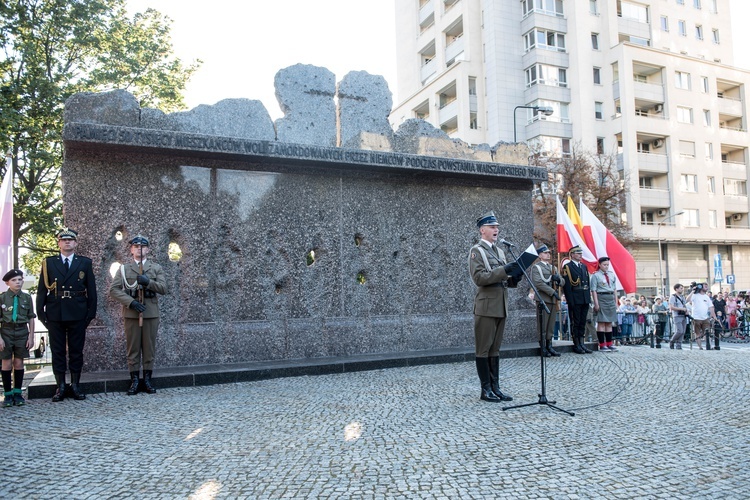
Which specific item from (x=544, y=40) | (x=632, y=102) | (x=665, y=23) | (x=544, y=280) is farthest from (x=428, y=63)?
(x=544, y=280)

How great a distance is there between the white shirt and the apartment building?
23452 mm

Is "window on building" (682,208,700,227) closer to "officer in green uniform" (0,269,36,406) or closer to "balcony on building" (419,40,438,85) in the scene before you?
"balcony on building" (419,40,438,85)

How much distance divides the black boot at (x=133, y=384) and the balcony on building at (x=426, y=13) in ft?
145

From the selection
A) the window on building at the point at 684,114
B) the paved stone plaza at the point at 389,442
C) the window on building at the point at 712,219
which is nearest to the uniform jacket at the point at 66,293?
the paved stone plaza at the point at 389,442

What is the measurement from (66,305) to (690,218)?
4293cm

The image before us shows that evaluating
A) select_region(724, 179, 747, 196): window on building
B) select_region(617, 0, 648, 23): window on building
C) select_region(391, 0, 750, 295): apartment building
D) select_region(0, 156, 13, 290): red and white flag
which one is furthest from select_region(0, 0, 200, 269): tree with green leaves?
select_region(724, 179, 747, 196): window on building

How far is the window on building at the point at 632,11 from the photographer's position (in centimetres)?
4103

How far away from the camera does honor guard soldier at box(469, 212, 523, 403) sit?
6172 millimetres

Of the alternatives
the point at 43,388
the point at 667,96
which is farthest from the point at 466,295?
the point at 667,96

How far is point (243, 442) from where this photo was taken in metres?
4.59

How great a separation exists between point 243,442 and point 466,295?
21.7 feet

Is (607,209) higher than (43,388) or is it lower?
higher

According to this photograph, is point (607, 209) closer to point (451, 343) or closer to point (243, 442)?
point (451, 343)

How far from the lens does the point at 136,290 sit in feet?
23.9
